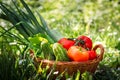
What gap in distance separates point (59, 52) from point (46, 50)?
0.39ft

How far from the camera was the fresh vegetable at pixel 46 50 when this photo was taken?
288 cm

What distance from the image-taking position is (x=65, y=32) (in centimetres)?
445

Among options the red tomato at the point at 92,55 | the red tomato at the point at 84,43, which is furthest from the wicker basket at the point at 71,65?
the red tomato at the point at 84,43

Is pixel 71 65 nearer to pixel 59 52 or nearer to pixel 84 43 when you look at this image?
pixel 59 52

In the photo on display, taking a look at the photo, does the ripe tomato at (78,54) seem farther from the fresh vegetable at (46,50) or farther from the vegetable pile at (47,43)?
the fresh vegetable at (46,50)

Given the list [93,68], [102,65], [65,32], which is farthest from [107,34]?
[93,68]

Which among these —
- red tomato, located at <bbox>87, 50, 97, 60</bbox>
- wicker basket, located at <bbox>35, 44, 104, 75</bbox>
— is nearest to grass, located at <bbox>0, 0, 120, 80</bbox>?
wicker basket, located at <bbox>35, 44, 104, 75</bbox>

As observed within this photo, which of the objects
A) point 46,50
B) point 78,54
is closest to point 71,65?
point 78,54

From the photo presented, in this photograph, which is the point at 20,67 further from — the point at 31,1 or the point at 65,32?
the point at 31,1

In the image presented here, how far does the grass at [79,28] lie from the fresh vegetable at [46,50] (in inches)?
5.0

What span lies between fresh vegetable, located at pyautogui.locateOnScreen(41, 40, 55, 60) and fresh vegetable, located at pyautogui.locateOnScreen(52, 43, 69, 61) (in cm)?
6

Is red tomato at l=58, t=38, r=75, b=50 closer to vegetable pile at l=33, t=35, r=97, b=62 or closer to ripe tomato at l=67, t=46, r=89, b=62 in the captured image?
vegetable pile at l=33, t=35, r=97, b=62

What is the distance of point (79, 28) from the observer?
4.62 m

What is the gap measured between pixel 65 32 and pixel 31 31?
129cm
